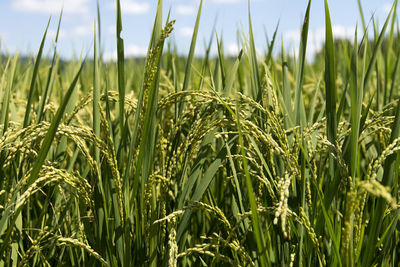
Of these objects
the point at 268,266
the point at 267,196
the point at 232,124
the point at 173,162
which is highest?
the point at 232,124

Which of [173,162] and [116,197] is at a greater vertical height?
[173,162]

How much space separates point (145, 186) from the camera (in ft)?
3.71

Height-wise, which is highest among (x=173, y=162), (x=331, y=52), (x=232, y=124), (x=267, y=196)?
(x=331, y=52)

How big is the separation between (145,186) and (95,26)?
572mm

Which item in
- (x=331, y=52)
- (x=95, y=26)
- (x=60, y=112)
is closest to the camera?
(x=60, y=112)

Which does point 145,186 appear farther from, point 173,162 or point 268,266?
point 268,266

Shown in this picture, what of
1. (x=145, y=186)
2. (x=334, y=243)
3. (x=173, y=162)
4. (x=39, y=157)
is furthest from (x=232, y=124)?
(x=39, y=157)

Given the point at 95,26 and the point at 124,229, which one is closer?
the point at 124,229

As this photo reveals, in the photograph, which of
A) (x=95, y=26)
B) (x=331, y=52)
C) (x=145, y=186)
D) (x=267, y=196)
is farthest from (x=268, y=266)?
(x=95, y=26)

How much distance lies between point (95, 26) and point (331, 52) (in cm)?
77

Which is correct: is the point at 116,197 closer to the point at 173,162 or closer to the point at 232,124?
the point at 173,162

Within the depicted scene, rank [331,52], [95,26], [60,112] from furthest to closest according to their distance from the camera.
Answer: [95,26] < [331,52] < [60,112]

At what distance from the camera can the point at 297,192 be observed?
117 cm

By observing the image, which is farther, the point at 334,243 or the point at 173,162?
the point at 173,162
